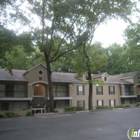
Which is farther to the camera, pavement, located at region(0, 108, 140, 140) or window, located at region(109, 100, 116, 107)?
window, located at region(109, 100, 116, 107)

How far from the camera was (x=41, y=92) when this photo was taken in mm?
30156

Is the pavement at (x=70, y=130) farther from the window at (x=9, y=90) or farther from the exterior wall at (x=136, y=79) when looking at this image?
the exterior wall at (x=136, y=79)

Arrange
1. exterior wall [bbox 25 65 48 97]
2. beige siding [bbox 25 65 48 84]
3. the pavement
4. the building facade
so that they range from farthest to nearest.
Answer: beige siding [bbox 25 65 48 84], exterior wall [bbox 25 65 48 97], the building facade, the pavement

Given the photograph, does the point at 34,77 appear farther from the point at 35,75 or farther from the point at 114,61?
the point at 114,61

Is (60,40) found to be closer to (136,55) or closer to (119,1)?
(119,1)

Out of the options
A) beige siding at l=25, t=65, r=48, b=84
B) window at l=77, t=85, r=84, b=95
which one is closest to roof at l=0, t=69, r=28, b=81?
beige siding at l=25, t=65, r=48, b=84

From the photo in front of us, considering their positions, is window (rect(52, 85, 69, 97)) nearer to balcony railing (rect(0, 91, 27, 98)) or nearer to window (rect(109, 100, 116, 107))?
balcony railing (rect(0, 91, 27, 98))

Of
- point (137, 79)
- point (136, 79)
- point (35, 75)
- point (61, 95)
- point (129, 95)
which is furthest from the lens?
point (137, 79)

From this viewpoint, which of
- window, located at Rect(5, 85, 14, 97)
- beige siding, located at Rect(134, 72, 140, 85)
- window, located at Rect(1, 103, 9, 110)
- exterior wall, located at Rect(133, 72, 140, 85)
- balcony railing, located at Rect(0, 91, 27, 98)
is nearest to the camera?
window, located at Rect(1, 103, 9, 110)

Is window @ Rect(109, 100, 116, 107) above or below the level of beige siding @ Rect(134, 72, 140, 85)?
below

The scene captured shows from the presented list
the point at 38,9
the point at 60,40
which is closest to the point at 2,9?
the point at 38,9

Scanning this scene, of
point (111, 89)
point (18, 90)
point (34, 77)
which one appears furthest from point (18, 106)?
point (111, 89)

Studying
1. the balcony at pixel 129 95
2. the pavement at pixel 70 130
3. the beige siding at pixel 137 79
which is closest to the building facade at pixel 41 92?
the balcony at pixel 129 95

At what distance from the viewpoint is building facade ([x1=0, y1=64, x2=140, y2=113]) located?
89.0 ft
